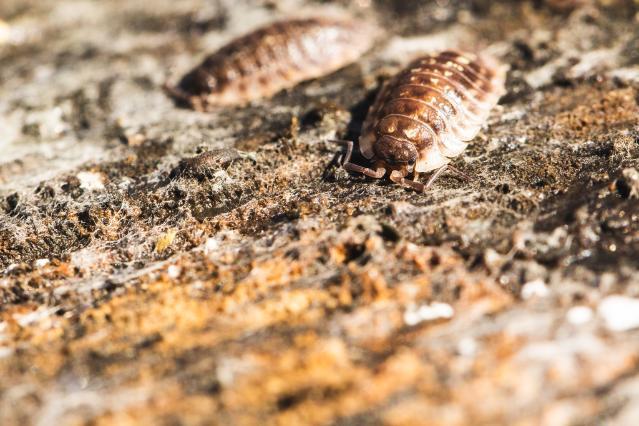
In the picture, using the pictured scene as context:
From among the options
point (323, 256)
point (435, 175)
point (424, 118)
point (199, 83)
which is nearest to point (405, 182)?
point (435, 175)

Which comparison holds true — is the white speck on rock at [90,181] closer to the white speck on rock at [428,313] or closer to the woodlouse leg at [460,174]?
the white speck on rock at [428,313]

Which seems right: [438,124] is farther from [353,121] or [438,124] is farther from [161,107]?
[161,107]

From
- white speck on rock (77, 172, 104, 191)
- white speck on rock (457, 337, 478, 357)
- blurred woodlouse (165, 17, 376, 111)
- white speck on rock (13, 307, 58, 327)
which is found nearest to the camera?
white speck on rock (457, 337, 478, 357)

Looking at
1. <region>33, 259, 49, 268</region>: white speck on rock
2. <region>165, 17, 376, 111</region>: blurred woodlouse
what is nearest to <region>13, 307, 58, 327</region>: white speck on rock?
<region>33, 259, 49, 268</region>: white speck on rock

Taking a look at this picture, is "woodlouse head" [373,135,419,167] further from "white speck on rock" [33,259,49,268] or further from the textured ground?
"white speck on rock" [33,259,49,268]

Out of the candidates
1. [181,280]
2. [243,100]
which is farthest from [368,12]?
[181,280]
